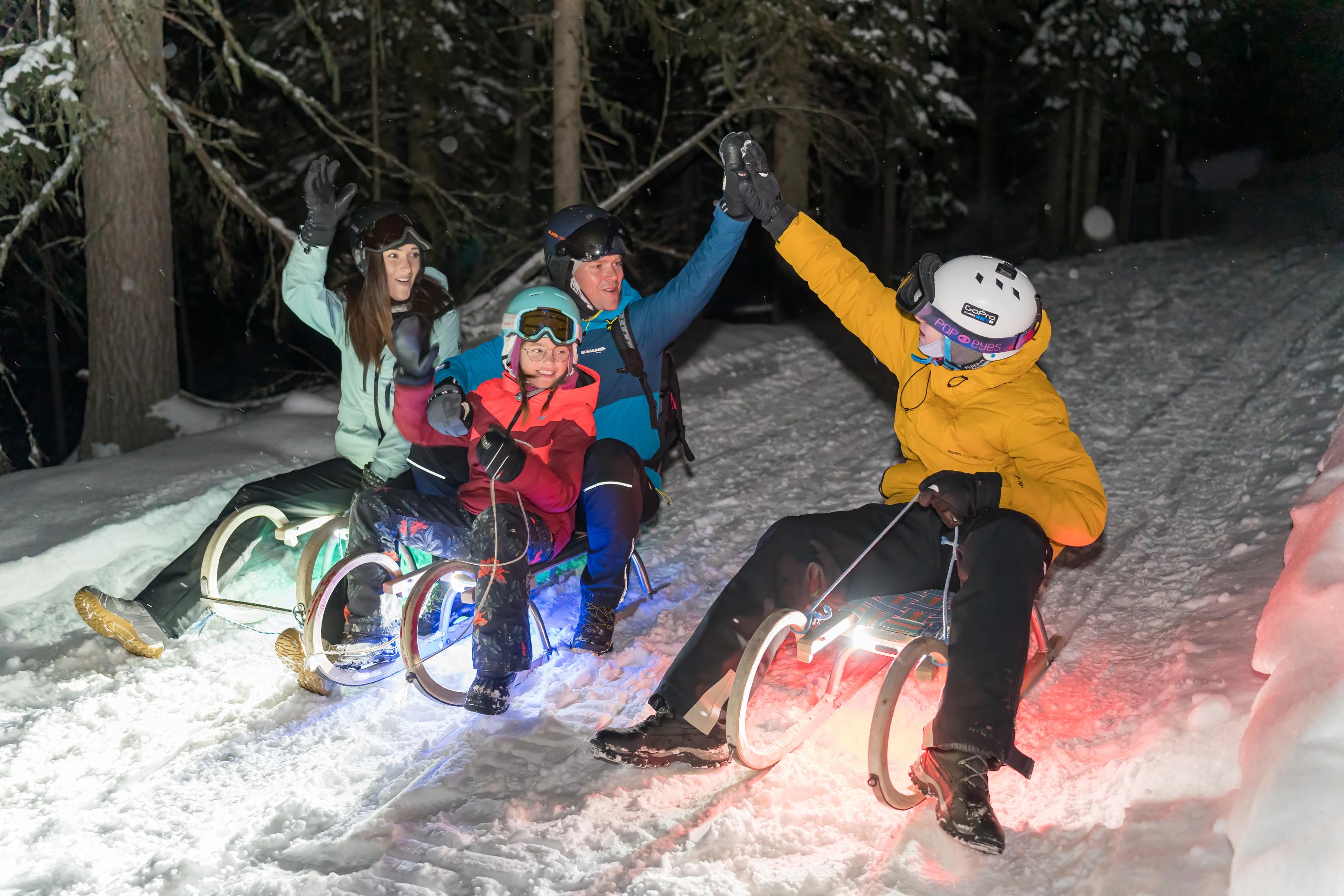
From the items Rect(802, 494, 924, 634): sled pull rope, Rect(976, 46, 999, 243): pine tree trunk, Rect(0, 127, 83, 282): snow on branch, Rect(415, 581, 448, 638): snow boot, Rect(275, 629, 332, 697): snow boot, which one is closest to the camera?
Rect(802, 494, 924, 634): sled pull rope

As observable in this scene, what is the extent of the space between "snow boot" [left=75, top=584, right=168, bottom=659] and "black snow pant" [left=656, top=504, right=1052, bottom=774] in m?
2.29

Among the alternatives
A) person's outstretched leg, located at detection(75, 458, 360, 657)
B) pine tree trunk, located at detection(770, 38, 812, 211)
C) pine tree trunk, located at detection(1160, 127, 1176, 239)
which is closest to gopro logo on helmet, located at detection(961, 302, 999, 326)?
person's outstretched leg, located at detection(75, 458, 360, 657)

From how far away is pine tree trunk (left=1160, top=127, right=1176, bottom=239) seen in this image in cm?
2883

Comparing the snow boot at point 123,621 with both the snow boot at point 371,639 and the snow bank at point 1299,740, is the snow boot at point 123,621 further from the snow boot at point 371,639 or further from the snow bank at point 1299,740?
the snow bank at point 1299,740

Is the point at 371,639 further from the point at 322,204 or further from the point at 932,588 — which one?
the point at 932,588

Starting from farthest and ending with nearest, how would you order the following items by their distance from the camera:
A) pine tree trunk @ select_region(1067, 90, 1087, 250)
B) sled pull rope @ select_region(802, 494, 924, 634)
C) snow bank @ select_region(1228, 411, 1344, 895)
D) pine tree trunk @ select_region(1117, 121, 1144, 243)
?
pine tree trunk @ select_region(1117, 121, 1144, 243), pine tree trunk @ select_region(1067, 90, 1087, 250), sled pull rope @ select_region(802, 494, 924, 634), snow bank @ select_region(1228, 411, 1344, 895)

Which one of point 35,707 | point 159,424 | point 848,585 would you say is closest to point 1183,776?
point 848,585

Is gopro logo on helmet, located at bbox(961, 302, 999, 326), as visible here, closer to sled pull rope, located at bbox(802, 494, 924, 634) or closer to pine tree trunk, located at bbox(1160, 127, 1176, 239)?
sled pull rope, located at bbox(802, 494, 924, 634)

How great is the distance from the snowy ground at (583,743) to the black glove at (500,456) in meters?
0.93

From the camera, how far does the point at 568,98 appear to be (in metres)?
9.82

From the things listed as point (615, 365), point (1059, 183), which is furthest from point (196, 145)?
point (1059, 183)

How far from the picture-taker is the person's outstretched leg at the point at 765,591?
382cm

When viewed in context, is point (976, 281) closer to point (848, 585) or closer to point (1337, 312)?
point (848, 585)

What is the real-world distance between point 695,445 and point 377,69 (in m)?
8.78
